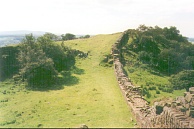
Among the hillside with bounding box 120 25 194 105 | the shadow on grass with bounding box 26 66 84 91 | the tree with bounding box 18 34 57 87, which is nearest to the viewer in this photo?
the shadow on grass with bounding box 26 66 84 91

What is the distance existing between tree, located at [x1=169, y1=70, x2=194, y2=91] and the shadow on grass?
15078mm

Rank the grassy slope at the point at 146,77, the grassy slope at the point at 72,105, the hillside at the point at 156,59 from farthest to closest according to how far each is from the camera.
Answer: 1. the hillside at the point at 156,59
2. the grassy slope at the point at 146,77
3. the grassy slope at the point at 72,105

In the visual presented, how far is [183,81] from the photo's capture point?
42594 millimetres

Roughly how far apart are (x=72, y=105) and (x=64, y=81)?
39.5 ft

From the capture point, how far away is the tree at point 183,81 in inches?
Answer: 1639

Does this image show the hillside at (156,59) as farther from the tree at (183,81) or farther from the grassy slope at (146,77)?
the tree at (183,81)

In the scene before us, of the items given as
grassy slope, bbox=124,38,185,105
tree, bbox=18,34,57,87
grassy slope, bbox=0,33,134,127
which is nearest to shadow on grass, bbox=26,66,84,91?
grassy slope, bbox=0,33,134,127

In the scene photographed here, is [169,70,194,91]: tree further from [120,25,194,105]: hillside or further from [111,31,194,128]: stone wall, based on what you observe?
[111,31,194,128]: stone wall

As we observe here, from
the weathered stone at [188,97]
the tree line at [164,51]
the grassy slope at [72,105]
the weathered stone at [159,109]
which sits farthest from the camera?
the tree line at [164,51]

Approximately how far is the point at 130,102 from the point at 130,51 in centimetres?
3062

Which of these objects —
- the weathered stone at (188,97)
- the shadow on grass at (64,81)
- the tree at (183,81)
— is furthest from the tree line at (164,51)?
the weathered stone at (188,97)

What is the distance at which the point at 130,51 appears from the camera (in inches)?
2238

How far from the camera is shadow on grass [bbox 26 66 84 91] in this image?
120 ft

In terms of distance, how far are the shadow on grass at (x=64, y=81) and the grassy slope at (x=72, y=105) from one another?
16 cm
